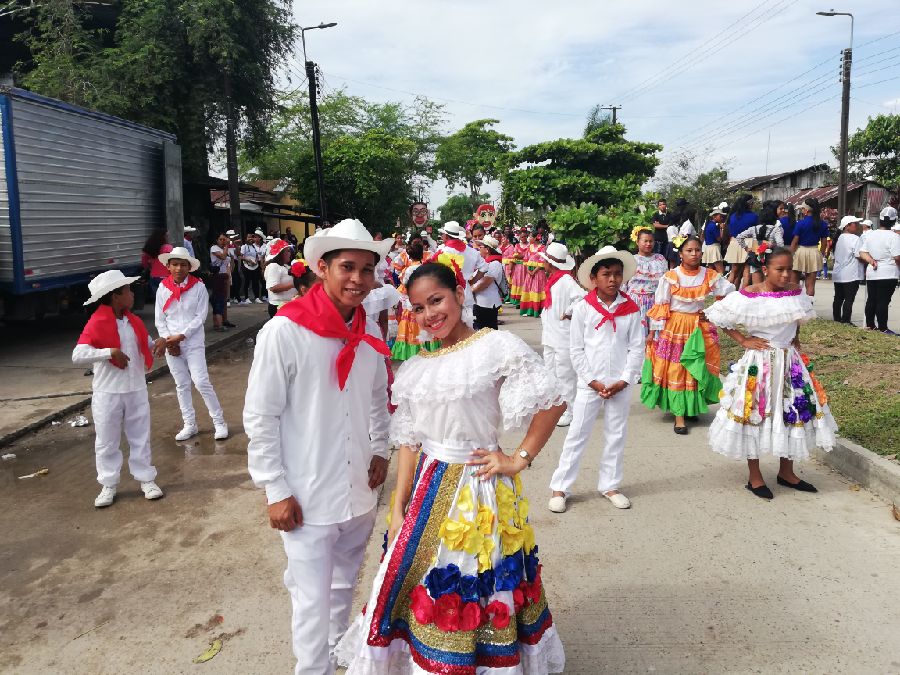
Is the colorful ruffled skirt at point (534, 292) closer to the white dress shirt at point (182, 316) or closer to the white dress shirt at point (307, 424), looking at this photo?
the white dress shirt at point (182, 316)

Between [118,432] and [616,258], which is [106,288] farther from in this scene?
[616,258]

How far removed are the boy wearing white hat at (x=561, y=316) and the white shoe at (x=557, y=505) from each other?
2.13 m

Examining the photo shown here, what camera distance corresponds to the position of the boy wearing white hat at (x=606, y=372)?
15.2ft

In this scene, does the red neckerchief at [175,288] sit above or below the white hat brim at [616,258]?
below

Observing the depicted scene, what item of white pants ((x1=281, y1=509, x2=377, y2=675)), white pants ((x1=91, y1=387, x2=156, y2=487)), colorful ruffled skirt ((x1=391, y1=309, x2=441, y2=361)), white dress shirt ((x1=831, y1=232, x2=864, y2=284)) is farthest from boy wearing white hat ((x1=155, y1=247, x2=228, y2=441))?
white dress shirt ((x1=831, y1=232, x2=864, y2=284))

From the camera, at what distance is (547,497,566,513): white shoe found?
15.1 ft

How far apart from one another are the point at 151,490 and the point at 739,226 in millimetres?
10679

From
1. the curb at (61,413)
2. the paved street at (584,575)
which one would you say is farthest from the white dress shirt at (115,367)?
the curb at (61,413)

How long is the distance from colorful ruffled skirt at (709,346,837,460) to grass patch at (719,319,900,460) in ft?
2.81

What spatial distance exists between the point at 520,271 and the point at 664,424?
31.2 ft

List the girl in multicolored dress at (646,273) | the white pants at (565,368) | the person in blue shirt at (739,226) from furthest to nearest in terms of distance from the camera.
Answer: the person in blue shirt at (739,226) → the girl in multicolored dress at (646,273) → the white pants at (565,368)

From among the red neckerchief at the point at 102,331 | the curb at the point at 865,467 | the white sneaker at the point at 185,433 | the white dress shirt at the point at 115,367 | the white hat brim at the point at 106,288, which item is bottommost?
the white sneaker at the point at 185,433

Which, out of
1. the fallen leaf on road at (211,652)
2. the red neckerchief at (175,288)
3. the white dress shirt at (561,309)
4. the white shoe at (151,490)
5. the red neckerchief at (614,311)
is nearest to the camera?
the fallen leaf on road at (211,652)

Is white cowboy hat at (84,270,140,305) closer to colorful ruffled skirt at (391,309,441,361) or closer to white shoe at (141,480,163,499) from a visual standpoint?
white shoe at (141,480,163,499)
